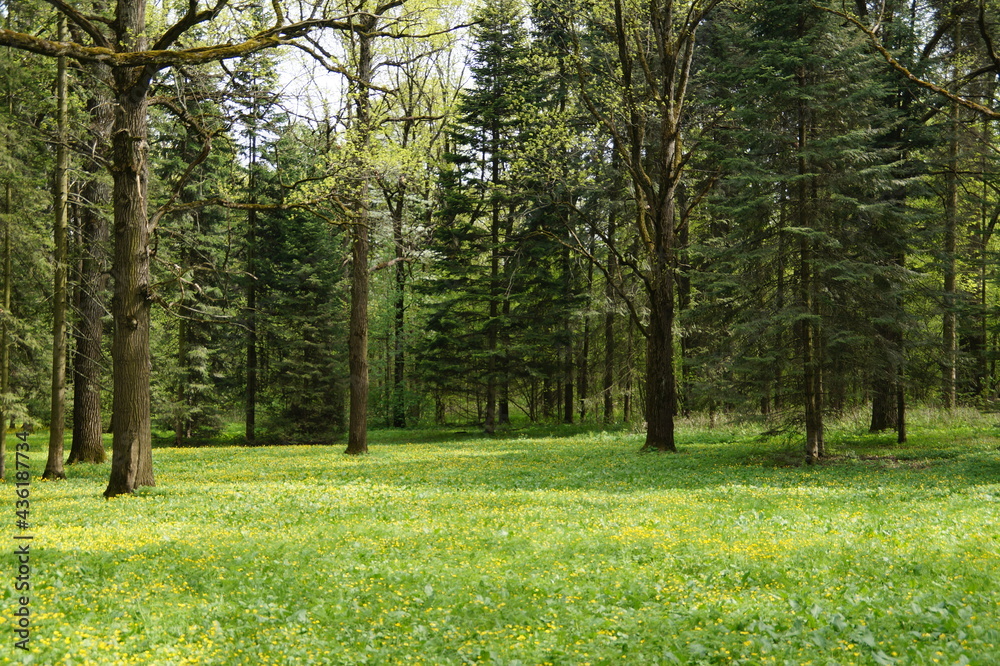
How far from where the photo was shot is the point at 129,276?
13.8 m

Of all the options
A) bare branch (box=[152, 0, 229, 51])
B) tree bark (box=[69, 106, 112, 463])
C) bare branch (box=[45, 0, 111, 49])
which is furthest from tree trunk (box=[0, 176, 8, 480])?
bare branch (box=[152, 0, 229, 51])

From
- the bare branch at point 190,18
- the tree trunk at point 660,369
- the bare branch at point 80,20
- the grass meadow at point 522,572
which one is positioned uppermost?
the bare branch at point 80,20

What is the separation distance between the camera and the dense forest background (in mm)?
16047

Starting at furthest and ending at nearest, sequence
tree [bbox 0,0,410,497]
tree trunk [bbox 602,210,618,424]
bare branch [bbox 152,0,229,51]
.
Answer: tree trunk [bbox 602,210,618,424], tree [bbox 0,0,410,497], bare branch [bbox 152,0,229,51]

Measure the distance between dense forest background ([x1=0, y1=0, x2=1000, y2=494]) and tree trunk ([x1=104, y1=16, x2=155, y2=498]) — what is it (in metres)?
0.12

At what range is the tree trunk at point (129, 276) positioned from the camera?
13617 millimetres

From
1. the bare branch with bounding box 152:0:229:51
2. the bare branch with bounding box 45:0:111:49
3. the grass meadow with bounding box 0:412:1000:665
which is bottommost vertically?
the grass meadow with bounding box 0:412:1000:665

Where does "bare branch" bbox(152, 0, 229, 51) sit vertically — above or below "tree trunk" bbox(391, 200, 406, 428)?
above

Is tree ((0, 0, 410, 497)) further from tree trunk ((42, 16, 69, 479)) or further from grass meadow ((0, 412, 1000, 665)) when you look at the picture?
tree trunk ((42, 16, 69, 479))

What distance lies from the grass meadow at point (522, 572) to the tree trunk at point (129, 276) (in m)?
1.29

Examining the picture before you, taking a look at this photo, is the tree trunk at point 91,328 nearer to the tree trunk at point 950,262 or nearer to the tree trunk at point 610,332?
the tree trunk at point 610,332

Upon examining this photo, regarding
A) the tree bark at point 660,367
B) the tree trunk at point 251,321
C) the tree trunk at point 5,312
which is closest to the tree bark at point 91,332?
the tree trunk at point 5,312

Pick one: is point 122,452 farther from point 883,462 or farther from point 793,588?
point 883,462

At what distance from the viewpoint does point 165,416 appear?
3167 cm
